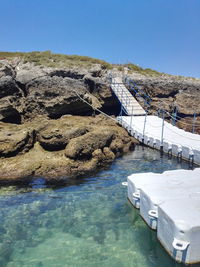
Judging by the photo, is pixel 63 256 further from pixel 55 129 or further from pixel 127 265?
pixel 55 129

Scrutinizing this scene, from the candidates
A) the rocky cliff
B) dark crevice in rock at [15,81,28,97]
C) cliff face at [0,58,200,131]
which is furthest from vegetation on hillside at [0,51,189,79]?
dark crevice in rock at [15,81,28,97]

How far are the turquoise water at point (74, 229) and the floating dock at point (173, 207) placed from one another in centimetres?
28

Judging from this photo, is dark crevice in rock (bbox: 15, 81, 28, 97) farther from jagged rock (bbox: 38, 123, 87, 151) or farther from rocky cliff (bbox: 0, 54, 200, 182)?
jagged rock (bbox: 38, 123, 87, 151)

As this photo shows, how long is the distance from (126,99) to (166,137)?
767cm

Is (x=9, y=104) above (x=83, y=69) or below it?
below

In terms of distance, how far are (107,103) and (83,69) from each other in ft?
13.9

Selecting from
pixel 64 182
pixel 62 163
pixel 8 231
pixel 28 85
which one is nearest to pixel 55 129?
pixel 62 163

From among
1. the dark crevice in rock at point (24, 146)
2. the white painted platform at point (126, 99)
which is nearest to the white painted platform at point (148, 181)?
the dark crevice in rock at point (24, 146)

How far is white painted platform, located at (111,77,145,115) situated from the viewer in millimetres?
20062

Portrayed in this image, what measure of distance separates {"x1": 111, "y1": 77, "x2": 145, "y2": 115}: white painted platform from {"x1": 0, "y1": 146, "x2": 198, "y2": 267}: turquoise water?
41.6ft

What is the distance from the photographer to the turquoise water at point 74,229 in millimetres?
4117

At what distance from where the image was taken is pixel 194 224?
3525 mm

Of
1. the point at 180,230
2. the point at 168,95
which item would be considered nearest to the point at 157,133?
the point at 168,95

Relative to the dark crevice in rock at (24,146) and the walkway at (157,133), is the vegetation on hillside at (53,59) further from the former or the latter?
the dark crevice in rock at (24,146)
